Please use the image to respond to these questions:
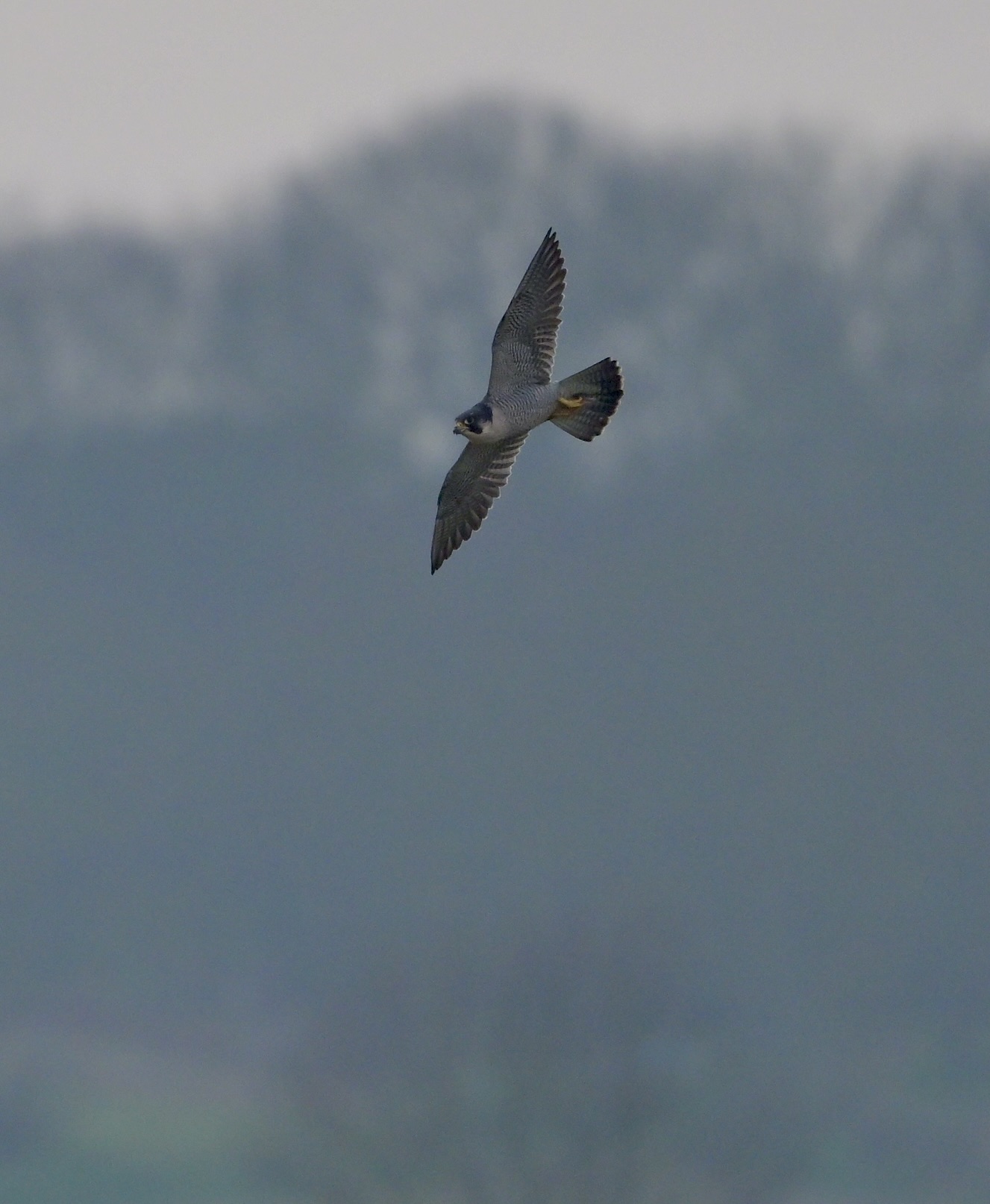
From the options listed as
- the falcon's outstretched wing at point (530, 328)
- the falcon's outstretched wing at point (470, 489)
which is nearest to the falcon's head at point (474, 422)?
the falcon's outstretched wing at point (530, 328)

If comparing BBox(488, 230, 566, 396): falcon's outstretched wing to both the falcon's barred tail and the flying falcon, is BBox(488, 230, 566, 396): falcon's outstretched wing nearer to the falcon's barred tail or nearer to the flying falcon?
the flying falcon

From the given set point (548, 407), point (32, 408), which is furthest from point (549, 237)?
point (32, 408)

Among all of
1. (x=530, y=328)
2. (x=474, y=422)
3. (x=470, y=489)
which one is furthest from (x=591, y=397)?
(x=470, y=489)

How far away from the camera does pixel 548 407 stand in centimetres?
1355

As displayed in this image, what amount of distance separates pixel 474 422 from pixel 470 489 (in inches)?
43.1

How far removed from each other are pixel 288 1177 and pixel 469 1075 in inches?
136

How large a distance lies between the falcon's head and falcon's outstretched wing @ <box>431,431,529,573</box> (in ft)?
2.51

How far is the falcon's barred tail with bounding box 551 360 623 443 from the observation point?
532 inches

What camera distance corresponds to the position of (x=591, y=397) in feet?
44.5

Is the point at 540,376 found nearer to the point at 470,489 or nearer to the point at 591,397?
the point at 591,397

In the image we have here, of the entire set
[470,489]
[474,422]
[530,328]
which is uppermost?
[530,328]

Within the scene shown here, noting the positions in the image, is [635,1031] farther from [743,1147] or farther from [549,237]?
[549,237]

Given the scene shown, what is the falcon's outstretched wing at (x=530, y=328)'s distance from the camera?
13492 millimetres

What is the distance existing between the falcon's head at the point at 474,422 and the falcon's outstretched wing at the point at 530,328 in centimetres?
23
